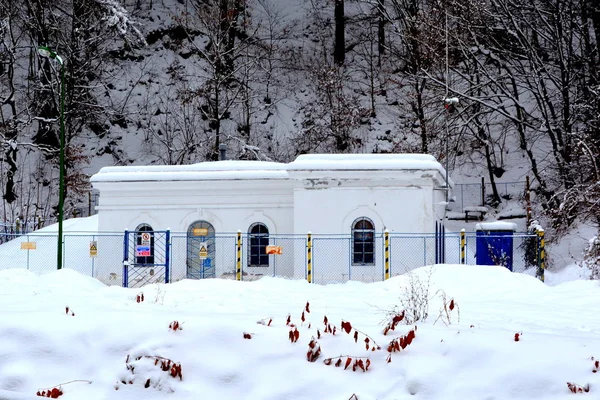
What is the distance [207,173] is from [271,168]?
7.37ft

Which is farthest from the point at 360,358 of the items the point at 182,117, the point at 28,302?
the point at 182,117

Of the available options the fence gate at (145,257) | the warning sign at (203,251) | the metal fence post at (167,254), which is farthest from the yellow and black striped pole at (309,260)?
the fence gate at (145,257)

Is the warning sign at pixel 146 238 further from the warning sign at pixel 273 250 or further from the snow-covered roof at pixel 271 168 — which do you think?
the warning sign at pixel 273 250

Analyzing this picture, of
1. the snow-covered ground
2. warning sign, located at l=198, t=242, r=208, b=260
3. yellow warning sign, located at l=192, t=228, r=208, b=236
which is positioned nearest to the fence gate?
yellow warning sign, located at l=192, t=228, r=208, b=236

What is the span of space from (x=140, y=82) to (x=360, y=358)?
47.7 m

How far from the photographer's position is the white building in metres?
23.6

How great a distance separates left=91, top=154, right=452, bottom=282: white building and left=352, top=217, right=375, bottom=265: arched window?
3 cm

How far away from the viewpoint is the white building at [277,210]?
23641 millimetres

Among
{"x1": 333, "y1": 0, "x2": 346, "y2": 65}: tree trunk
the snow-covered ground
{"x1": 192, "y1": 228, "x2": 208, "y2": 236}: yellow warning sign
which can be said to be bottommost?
the snow-covered ground

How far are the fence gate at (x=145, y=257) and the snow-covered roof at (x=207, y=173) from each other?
6.66 feet

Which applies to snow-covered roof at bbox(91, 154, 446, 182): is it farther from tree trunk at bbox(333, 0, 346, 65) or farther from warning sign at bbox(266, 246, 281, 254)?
tree trunk at bbox(333, 0, 346, 65)

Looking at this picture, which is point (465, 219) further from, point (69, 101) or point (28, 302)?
point (28, 302)

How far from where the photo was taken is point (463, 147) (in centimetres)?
4362

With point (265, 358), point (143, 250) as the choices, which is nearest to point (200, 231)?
point (143, 250)
